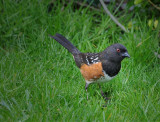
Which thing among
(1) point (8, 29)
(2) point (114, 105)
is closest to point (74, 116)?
(2) point (114, 105)

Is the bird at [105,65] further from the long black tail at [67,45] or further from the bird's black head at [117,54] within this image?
the long black tail at [67,45]

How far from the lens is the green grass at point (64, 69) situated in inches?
122

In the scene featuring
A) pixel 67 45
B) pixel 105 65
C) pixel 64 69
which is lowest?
pixel 64 69

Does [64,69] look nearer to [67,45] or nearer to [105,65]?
[67,45]

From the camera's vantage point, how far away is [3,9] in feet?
16.6

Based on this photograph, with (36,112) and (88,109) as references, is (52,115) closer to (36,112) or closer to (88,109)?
(36,112)

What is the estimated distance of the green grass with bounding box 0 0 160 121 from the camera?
311cm

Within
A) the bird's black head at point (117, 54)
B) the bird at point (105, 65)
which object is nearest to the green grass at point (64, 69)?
the bird at point (105, 65)

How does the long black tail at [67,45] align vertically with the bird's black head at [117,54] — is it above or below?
above

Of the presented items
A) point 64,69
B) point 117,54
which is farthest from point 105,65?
point 64,69

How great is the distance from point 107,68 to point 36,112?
107 centimetres

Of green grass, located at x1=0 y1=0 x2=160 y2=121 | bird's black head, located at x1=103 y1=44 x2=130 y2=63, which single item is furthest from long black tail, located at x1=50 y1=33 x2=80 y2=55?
bird's black head, located at x1=103 y1=44 x2=130 y2=63

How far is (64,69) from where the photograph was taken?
→ 4152mm

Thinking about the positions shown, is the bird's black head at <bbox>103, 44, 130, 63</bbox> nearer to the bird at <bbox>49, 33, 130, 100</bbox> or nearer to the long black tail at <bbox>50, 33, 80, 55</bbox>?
the bird at <bbox>49, 33, 130, 100</bbox>
